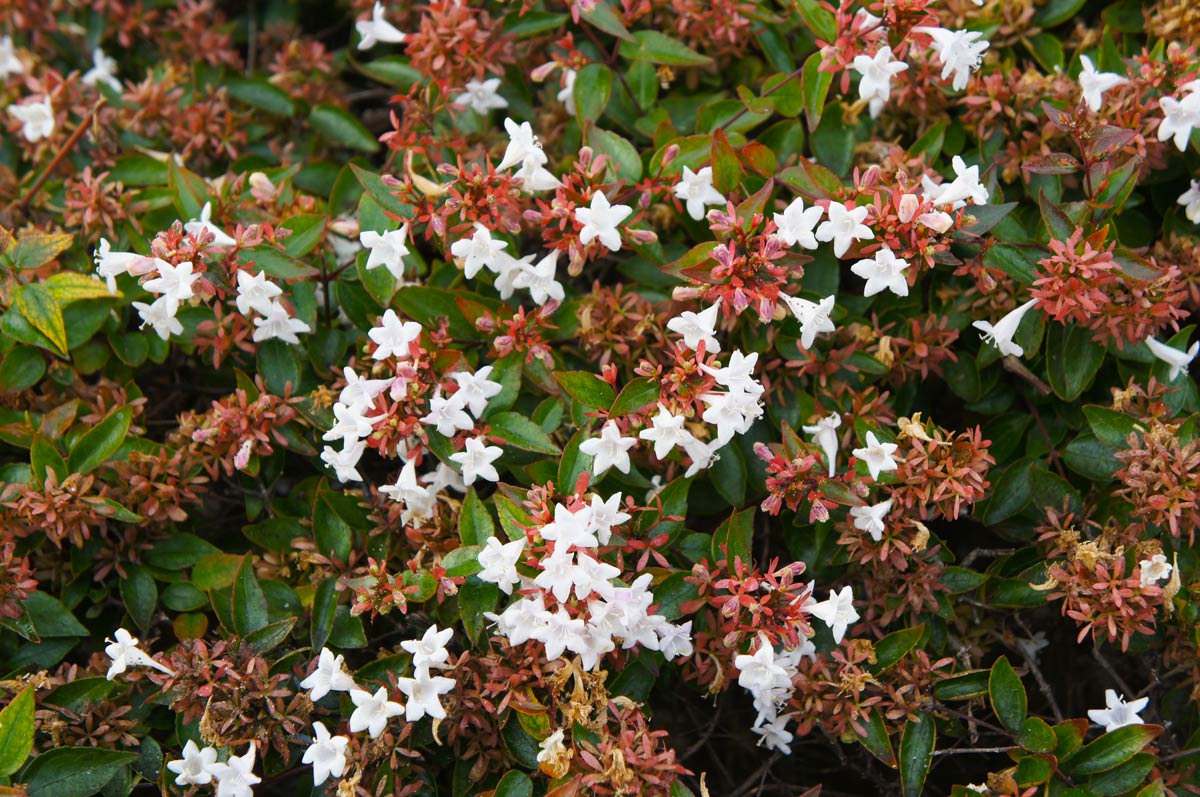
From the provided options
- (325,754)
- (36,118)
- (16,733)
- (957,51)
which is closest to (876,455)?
(957,51)

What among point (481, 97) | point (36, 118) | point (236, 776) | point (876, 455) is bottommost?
point (236, 776)

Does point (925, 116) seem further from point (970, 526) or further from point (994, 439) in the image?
point (970, 526)

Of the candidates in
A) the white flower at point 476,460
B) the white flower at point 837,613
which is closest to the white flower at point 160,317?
the white flower at point 476,460

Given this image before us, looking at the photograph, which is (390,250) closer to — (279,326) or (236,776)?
(279,326)

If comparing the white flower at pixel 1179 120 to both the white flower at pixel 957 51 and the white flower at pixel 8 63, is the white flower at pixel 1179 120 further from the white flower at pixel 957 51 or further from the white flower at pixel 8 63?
the white flower at pixel 8 63

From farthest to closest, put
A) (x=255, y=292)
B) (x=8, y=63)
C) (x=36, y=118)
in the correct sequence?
(x=8, y=63) < (x=36, y=118) < (x=255, y=292)

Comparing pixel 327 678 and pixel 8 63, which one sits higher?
pixel 8 63

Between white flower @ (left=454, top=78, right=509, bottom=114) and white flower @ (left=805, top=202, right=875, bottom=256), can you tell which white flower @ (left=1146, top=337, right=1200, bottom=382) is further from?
white flower @ (left=454, top=78, right=509, bottom=114)

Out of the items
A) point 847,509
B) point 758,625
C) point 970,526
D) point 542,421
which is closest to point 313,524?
point 542,421
